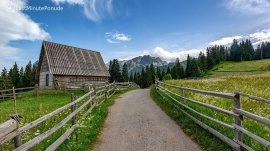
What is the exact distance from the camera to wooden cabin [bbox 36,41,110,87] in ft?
151

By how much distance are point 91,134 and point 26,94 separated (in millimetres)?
30035

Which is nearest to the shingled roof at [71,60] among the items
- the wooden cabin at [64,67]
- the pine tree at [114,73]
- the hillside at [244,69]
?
the wooden cabin at [64,67]

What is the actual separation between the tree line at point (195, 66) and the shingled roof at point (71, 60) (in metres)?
40.7

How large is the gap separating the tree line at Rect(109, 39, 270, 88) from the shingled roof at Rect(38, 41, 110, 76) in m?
40.7

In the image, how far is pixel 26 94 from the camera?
39406mm

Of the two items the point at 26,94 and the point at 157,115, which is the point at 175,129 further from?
the point at 26,94

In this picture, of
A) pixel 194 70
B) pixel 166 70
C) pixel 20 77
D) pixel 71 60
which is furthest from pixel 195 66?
pixel 71 60

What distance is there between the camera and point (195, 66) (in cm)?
13975

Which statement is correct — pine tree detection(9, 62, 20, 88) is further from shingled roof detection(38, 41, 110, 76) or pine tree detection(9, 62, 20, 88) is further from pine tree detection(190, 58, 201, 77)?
pine tree detection(190, 58, 201, 77)

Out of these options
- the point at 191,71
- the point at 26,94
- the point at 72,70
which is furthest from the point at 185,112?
the point at 191,71

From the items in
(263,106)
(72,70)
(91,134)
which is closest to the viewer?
(91,134)

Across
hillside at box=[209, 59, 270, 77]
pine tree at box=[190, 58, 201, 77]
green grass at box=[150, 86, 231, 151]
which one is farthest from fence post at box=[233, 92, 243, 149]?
pine tree at box=[190, 58, 201, 77]

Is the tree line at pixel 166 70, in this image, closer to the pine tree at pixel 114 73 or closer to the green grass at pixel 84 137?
the pine tree at pixel 114 73

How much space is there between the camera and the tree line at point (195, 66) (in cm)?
12388
